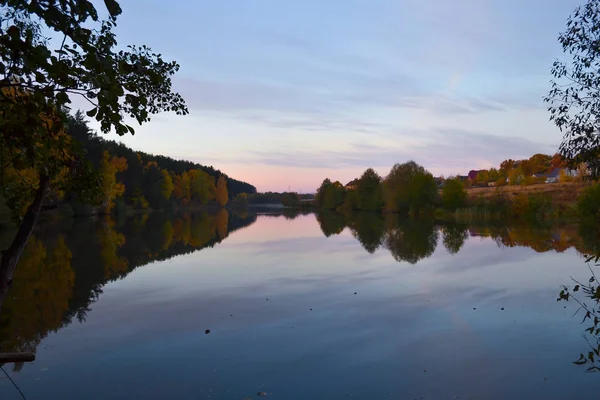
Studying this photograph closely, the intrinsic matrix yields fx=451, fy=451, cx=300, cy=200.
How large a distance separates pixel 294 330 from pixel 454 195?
60.0 m

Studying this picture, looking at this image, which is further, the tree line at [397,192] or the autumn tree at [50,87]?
the tree line at [397,192]

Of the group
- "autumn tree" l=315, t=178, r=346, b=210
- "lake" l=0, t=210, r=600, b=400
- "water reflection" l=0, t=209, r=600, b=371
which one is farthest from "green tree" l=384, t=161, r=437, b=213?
"lake" l=0, t=210, r=600, b=400

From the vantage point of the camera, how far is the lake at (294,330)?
7266mm

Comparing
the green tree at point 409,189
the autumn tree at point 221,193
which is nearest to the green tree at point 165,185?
the autumn tree at point 221,193

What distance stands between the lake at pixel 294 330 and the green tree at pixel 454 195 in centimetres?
4546

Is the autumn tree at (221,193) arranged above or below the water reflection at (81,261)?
above

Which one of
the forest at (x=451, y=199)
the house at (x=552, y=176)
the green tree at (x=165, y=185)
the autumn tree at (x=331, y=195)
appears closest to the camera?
the forest at (x=451, y=199)

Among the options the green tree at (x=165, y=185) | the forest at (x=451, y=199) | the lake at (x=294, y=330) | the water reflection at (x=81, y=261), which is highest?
the green tree at (x=165, y=185)

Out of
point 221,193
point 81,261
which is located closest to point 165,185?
point 221,193

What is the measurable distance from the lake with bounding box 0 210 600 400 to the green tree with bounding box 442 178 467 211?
4546 centimetres

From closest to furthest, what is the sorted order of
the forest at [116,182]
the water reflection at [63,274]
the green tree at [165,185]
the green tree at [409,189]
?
the forest at [116,182] → the water reflection at [63,274] → the green tree at [409,189] → the green tree at [165,185]

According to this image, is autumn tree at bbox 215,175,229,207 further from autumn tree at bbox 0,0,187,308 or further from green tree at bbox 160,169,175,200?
autumn tree at bbox 0,0,187,308

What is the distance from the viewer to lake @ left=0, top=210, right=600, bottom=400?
727cm

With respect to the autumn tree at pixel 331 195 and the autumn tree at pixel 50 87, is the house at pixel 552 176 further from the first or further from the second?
the autumn tree at pixel 50 87
